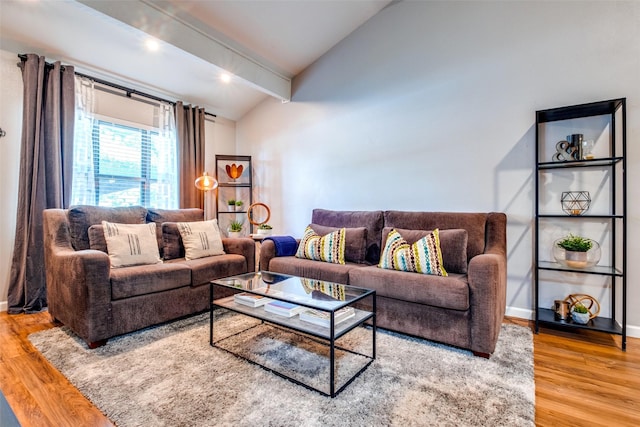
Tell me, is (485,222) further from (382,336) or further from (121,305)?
(121,305)

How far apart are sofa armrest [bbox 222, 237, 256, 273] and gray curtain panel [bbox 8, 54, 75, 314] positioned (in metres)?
1.56

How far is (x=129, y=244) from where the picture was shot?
2549mm

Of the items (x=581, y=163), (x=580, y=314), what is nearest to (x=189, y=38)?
(x=581, y=163)

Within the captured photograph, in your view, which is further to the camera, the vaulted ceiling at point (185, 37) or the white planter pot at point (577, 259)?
the vaulted ceiling at point (185, 37)

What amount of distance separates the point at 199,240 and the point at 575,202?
3271 millimetres

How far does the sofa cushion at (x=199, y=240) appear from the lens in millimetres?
2939

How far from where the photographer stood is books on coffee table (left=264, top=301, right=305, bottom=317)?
6.04ft

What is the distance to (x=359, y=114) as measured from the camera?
3518 millimetres

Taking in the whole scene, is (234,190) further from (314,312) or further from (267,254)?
(314,312)

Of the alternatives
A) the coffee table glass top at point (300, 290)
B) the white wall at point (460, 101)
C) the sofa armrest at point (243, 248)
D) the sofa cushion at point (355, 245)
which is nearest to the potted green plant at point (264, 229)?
the white wall at point (460, 101)

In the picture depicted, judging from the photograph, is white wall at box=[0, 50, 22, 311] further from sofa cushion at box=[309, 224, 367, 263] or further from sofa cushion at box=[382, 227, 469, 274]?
sofa cushion at box=[382, 227, 469, 274]

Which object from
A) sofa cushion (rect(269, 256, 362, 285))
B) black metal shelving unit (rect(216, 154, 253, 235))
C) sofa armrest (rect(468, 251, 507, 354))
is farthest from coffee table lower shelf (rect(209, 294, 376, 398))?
black metal shelving unit (rect(216, 154, 253, 235))

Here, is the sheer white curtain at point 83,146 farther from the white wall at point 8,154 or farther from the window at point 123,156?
the white wall at point 8,154

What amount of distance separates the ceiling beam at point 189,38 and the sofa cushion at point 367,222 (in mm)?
1836
